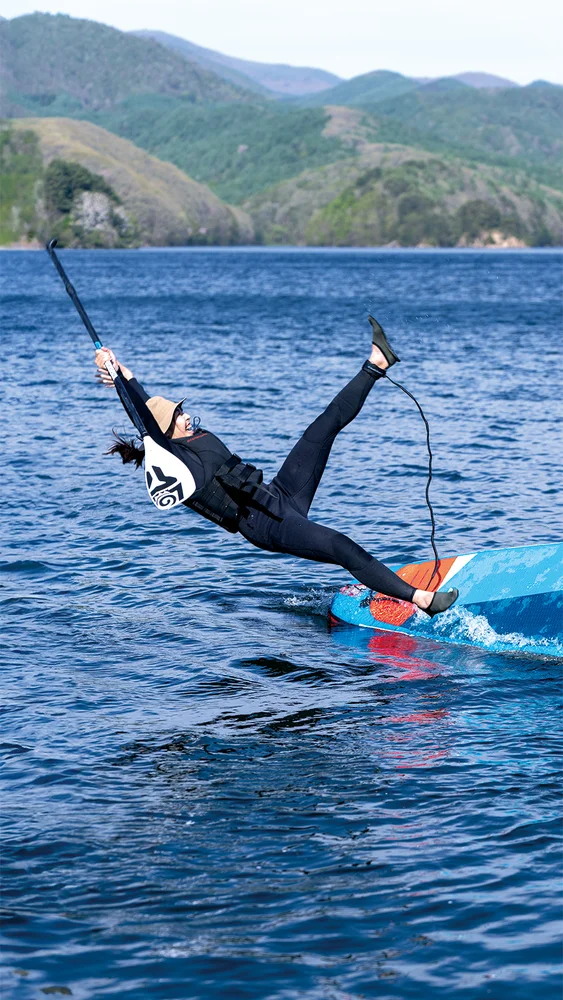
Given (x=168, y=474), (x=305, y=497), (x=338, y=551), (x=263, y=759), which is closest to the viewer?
(x=263, y=759)

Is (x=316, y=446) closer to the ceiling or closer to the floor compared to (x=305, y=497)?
closer to the ceiling

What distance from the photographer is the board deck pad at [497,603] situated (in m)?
12.2

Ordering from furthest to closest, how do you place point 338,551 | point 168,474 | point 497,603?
point 497,603 < point 338,551 < point 168,474

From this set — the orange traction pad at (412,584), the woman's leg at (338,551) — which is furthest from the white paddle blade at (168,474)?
the orange traction pad at (412,584)

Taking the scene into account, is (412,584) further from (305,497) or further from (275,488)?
(275,488)

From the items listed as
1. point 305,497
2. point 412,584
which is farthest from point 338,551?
point 412,584

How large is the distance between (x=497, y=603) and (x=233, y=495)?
3318mm

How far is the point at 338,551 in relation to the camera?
11.0 meters

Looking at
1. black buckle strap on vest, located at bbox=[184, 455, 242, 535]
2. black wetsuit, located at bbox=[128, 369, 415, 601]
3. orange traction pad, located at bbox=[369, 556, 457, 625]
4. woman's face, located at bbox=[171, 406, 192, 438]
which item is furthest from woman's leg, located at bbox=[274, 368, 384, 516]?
orange traction pad, located at bbox=[369, 556, 457, 625]

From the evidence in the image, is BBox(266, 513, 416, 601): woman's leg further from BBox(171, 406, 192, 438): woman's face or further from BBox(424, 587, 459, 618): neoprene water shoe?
BBox(171, 406, 192, 438): woman's face

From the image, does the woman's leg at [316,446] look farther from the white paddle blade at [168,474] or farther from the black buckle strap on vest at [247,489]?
the white paddle blade at [168,474]

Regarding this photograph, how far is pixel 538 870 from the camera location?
780cm

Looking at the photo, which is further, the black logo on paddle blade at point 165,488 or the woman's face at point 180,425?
the woman's face at point 180,425

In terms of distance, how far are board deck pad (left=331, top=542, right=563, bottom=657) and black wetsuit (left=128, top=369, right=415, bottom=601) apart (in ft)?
6.20
